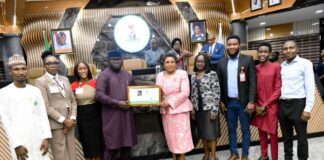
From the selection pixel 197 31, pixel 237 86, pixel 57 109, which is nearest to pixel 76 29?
pixel 197 31

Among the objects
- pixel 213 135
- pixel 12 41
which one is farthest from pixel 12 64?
pixel 12 41

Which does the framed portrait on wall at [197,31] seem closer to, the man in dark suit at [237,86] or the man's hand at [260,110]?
the man in dark suit at [237,86]

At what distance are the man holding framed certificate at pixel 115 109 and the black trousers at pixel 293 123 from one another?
→ 169 cm

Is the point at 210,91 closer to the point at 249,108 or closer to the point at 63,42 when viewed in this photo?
the point at 249,108

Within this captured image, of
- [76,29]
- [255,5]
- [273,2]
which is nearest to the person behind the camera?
[273,2]

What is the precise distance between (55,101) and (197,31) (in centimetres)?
622

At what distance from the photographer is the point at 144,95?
114 inches

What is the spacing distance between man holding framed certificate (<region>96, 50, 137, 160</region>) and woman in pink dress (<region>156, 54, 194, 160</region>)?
0.41 metres

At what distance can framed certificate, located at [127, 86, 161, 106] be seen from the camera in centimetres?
283

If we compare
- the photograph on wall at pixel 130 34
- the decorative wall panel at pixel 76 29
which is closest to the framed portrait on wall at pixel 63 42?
the decorative wall panel at pixel 76 29

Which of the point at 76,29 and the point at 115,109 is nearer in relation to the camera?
the point at 115,109

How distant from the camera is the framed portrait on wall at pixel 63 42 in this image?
7301mm

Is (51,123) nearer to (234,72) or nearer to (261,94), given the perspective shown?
(234,72)

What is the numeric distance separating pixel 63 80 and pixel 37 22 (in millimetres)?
6365
